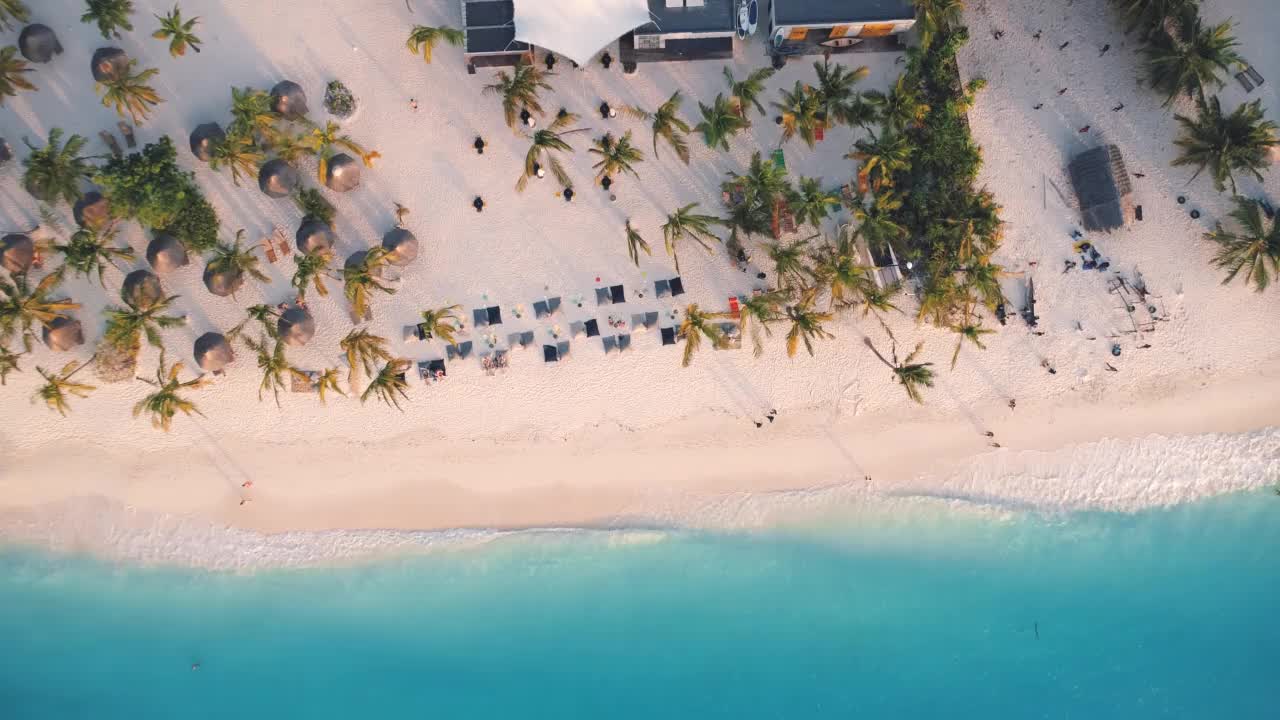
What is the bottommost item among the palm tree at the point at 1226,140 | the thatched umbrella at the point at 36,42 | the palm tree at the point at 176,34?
the palm tree at the point at 1226,140

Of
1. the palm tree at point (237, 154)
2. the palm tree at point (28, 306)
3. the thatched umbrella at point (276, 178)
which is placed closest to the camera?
the palm tree at point (28, 306)

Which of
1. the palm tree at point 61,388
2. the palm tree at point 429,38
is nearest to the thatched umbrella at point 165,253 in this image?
the palm tree at point 61,388

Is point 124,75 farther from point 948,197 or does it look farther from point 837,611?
point 837,611

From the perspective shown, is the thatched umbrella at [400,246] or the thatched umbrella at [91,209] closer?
the thatched umbrella at [91,209]

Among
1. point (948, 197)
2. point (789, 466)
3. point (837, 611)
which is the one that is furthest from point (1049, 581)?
point (948, 197)

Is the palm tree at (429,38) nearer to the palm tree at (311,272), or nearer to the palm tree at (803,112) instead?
the palm tree at (311,272)

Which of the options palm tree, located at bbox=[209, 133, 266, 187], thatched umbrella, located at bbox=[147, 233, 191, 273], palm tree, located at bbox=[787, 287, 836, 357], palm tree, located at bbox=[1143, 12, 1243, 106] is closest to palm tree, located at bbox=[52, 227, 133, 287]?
thatched umbrella, located at bbox=[147, 233, 191, 273]

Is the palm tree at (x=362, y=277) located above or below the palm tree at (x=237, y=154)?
below

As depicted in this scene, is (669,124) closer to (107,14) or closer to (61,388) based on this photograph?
(107,14)
